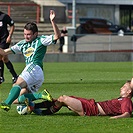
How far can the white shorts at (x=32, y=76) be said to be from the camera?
1109cm

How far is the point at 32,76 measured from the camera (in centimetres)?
1112

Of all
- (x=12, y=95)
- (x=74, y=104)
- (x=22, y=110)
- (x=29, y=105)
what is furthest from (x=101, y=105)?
(x=12, y=95)

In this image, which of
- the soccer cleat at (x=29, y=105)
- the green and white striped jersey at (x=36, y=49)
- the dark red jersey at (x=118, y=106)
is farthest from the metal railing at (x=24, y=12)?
the dark red jersey at (x=118, y=106)

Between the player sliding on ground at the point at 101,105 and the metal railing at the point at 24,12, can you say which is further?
the metal railing at the point at 24,12

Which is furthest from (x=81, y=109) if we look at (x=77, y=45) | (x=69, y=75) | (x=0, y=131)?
(x=77, y=45)

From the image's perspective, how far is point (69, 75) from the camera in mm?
21422

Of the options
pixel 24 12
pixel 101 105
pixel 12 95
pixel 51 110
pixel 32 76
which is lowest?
pixel 24 12

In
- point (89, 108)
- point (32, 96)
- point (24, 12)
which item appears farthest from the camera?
point (24, 12)

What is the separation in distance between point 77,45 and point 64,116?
82.6 ft

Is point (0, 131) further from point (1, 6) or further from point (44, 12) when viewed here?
point (44, 12)

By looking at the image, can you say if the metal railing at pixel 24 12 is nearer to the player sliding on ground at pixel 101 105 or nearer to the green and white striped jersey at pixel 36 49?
the green and white striped jersey at pixel 36 49

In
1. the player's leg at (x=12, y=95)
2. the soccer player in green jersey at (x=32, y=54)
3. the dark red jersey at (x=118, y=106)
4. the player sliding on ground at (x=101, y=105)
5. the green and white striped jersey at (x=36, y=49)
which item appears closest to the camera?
the dark red jersey at (x=118, y=106)

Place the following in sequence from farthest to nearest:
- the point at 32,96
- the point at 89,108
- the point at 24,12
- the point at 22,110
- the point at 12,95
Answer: the point at 24,12 → the point at 32,96 → the point at 22,110 → the point at 12,95 → the point at 89,108

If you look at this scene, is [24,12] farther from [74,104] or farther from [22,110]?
[74,104]
